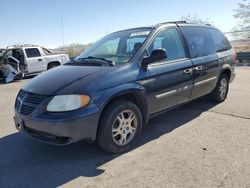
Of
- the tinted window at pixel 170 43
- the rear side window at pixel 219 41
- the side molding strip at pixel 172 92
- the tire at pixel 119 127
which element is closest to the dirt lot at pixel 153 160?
the tire at pixel 119 127

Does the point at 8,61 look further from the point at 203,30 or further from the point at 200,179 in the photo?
the point at 200,179

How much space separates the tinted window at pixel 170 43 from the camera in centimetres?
478

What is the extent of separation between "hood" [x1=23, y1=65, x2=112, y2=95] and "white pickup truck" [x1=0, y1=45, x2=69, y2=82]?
32.1 feet

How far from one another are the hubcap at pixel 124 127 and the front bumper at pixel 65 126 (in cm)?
41

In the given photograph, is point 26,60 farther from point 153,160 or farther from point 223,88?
point 153,160

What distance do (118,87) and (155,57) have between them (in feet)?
2.57

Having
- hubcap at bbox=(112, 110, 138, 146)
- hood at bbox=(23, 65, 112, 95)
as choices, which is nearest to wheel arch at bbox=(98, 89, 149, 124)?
hubcap at bbox=(112, 110, 138, 146)

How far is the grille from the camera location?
12.5 ft

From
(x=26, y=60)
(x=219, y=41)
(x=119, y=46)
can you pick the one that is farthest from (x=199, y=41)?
(x=26, y=60)

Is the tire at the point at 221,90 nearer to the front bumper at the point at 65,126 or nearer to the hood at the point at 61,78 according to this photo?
the hood at the point at 61,78

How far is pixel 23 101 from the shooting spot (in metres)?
4.05

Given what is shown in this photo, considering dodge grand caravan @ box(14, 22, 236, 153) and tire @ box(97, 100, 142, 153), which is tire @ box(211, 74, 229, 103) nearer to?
dodge grand caravan @ box(14, 22, 236, 153)

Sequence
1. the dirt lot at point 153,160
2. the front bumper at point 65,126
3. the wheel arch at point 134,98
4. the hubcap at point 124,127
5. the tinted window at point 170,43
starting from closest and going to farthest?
the dirt lot at point 153,160, the front bumper at point 65,126, the wheel arch at point 134,98, the hubcap at point 124,127, the tinted window at point 170,43

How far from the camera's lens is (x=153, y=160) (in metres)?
3.90
